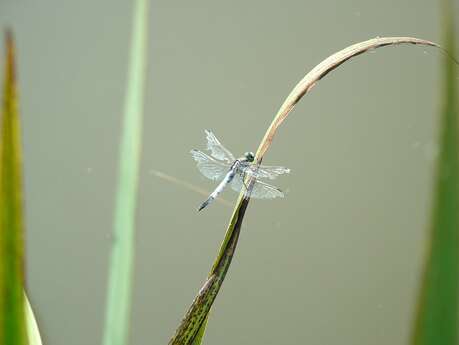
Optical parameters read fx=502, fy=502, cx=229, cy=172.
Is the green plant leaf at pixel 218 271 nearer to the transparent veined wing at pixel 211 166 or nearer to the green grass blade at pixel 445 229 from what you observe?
the green grass blade at pixel 445 229

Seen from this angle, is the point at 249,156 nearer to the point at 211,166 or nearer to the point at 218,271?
the point at 211,166

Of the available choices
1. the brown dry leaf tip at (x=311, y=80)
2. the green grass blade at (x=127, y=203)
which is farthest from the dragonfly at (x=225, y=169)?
the green grass blade at (x=127, y=203)

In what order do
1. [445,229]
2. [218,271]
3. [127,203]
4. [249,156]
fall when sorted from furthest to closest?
[249,156]
[218,271]
[127,203]
[445,229]

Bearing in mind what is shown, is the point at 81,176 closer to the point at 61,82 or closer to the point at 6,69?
the point at 61,82

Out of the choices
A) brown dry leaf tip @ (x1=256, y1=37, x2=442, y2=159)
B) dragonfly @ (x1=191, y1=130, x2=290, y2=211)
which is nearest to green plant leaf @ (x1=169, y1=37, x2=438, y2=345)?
brown dry leaf tip @ (x1=256, y1=37, x2=442, y2=159)

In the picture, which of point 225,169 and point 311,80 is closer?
point 311,80

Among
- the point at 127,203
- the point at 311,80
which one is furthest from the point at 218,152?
the point at 127,203

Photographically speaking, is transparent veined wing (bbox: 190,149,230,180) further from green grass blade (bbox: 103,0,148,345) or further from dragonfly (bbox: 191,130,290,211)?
green grass blade (bbox: 103,0,148,345)
